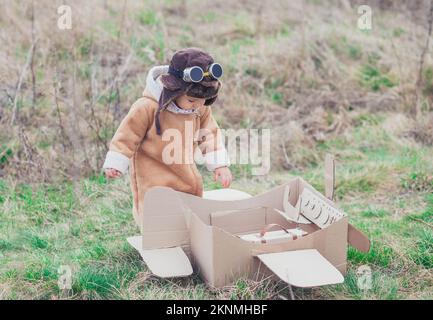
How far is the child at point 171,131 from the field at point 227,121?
0.38m

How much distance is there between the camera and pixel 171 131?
2.93 m

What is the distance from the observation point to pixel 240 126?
4.68m

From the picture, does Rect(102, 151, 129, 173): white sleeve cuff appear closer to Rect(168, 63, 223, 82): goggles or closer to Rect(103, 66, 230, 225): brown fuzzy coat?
Rect(103, 66, 230, 225): brown fuzzy coat

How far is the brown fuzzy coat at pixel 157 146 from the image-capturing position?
289 cm

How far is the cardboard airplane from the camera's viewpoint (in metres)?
2.55


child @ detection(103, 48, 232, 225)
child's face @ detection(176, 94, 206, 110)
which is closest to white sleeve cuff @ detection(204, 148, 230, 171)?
child @ detection(103, 48, 232, 225)

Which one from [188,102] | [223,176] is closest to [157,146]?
[188,102]

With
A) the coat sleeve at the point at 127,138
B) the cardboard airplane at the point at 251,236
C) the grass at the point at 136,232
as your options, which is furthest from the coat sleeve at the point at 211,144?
the grass at the point at 136,232

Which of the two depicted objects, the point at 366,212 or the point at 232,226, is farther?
the point at 366,212

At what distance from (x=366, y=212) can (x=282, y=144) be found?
0.94 m

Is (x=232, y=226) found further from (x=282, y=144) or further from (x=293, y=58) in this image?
(x=293, y=58)

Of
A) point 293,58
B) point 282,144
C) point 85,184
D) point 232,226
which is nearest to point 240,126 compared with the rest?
point 282,144

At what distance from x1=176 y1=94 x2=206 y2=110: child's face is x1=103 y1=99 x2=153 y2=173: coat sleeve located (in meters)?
0.13

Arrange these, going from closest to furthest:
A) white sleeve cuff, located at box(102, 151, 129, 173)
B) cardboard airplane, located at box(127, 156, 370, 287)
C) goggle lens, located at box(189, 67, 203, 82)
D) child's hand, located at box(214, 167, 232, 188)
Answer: cardboard airplane, located at box(127, 156, 370, 287) → goggle lens, located at box(189, 67, 203, 82) → white sleeve cuff, located at box(102, 151, 129, 173) → child's hand, located at box(214, 167, 232, 188)
